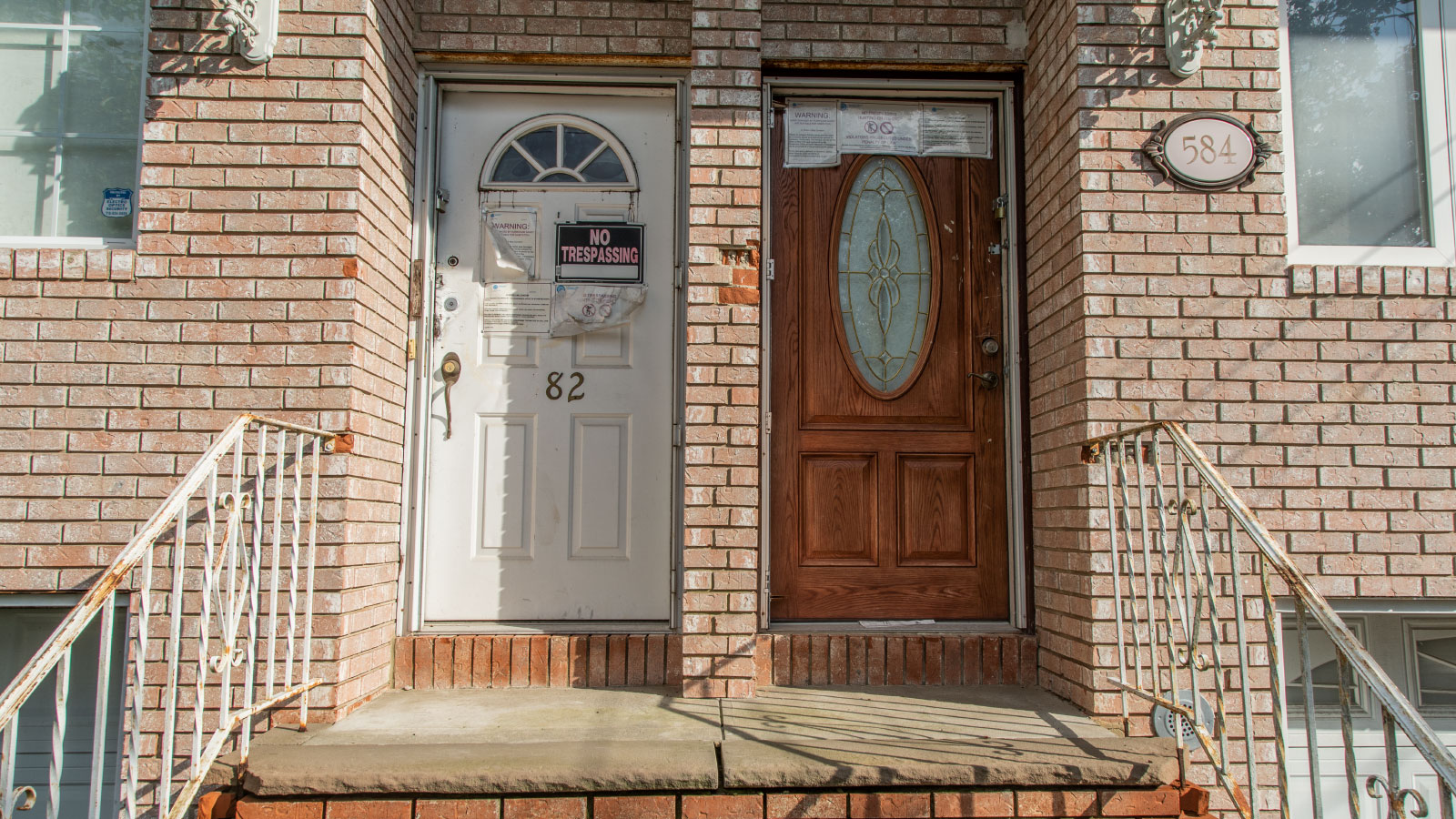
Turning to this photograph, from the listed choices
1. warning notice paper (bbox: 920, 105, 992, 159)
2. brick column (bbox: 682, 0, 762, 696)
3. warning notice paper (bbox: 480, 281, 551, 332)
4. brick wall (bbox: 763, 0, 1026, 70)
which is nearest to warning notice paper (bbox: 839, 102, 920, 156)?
warning notice paper (bbox: 920, 105, 992, 159)

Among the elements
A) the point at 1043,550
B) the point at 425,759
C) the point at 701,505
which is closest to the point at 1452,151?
the point at 1043,550

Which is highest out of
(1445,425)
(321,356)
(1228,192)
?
(1228,192)

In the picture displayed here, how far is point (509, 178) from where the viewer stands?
377cm

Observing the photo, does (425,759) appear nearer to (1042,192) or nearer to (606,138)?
(606,138)

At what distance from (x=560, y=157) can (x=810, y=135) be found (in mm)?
1048

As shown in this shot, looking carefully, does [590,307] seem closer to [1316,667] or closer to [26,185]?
[26,185]

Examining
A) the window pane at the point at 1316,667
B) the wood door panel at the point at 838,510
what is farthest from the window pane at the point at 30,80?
the window pane at the point at 1316,667

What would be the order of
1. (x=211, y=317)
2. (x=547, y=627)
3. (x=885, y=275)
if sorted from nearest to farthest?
(x=211, y=317) < (x=547, y=627) < (x=885, y=275)

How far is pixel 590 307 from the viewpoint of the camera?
3678 mm

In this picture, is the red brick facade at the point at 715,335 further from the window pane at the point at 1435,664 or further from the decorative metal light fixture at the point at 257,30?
the window pane at the point at 1435,664

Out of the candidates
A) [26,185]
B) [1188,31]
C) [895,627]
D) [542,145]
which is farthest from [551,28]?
[895,627]

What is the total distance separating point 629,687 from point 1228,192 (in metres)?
2.77

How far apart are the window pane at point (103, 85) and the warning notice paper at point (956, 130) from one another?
3012 mm

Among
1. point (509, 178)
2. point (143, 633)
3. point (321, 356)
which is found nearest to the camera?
point (143, 633)
